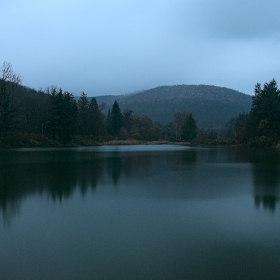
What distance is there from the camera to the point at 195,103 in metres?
151

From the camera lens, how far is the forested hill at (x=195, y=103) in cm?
13950

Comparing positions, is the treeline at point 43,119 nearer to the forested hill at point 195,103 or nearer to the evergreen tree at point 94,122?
the evergreen tree at point 94,122

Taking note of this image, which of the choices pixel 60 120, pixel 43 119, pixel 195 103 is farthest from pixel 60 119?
pixel 195 103

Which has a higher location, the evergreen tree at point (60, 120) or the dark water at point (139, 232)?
the evergreen tree at point (60, 120)

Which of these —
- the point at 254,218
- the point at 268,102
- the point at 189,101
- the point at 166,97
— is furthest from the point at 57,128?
the point at 166,97

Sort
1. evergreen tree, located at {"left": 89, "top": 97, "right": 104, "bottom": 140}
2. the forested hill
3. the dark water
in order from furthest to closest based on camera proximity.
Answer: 1. the forested hill
2. evergreen tree, located at {"left": 89, "top": 97, "right": 104, "bottom": 140}
3. the dark water

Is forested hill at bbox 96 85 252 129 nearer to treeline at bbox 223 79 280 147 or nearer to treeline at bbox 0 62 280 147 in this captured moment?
treeline at bbox 0 62 280 147

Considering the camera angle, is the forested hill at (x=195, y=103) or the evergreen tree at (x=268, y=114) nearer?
the evergreen tree at (x=268, y=114)

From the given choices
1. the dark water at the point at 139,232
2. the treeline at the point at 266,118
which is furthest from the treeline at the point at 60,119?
the dark water at the point at 139,232

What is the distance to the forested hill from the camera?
13950cm

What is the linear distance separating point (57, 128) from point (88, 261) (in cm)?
4404

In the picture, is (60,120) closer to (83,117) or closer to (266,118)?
(83,117)

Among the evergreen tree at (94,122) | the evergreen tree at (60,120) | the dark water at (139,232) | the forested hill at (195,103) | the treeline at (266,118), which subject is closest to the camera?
the dark water at (139,232)

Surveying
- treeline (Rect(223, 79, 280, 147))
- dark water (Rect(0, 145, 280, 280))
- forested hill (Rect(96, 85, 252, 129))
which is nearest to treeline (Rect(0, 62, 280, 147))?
treeline (Rect(223, 79, 280, 147))
